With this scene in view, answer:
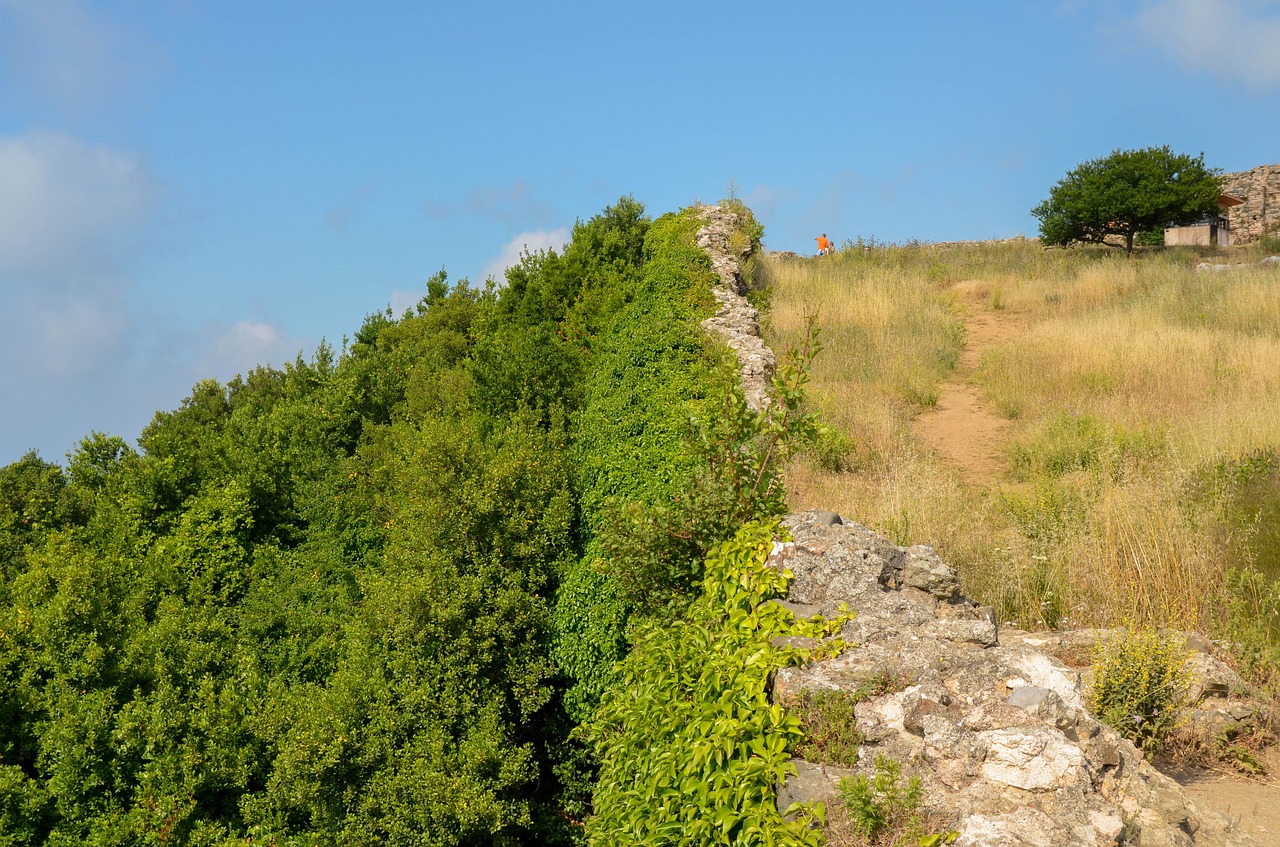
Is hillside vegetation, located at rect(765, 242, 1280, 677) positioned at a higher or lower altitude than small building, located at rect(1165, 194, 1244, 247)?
lower

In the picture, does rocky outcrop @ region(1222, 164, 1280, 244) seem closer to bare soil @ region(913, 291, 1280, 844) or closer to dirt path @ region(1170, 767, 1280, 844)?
bare soil @ region(913, 291, 1280, 844)

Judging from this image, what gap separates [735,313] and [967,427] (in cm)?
393

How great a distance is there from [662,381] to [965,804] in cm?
697

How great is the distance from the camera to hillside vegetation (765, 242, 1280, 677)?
7.49 meters

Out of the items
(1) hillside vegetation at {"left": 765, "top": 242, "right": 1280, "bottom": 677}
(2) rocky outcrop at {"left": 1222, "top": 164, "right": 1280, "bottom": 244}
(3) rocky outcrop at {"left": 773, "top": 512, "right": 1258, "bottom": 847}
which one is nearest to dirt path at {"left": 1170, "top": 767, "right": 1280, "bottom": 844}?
(3) rocky outcrop at {"left": 773, "top": 512, "right": 1258, "bottom": 847}

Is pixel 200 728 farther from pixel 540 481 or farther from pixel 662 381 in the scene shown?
pixel 662 381

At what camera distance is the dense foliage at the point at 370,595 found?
7.74 meters

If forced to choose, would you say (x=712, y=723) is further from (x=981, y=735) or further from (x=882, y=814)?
(x=981, y=735)

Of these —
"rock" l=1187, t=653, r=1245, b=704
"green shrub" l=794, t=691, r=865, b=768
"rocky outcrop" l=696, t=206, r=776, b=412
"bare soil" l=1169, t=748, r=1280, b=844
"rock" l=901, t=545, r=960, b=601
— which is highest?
"rocky outcrop" l=696, t=206, r=776, b=412

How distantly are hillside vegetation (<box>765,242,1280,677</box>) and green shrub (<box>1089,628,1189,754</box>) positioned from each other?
3.60 feet

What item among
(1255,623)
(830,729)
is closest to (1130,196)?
(1255,623)

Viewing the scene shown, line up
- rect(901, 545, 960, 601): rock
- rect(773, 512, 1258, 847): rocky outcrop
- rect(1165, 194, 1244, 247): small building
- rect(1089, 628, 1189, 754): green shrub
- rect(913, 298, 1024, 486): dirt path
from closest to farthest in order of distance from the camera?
rect(773, 512, 1258, 847): rocky outcrop
rect(901, 545, 960, 601): rock
rect(1089, 628, 1189, 754): green shrub
rect(913, 298, 1024, 486): dirt path
rect(1165, 194, 1244, 247): small building

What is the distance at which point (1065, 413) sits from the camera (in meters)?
12.8

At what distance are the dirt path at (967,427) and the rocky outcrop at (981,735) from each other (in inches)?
266
